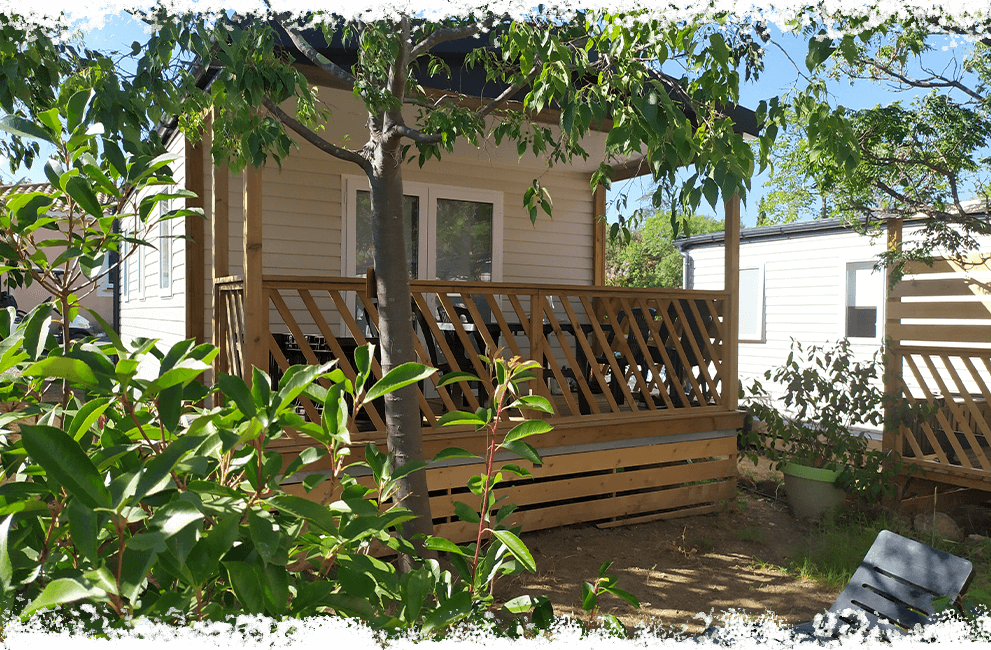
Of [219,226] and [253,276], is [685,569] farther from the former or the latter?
[219,226]

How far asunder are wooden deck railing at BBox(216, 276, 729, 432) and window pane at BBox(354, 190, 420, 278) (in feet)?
1.20

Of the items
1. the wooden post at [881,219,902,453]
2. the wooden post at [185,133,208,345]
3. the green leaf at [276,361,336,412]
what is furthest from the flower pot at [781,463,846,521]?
the green leaf at [276,361,336,412]

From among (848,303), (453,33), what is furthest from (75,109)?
(848,303)

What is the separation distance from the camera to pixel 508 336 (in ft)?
15.4

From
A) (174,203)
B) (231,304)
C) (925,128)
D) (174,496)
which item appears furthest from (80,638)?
(174,203)

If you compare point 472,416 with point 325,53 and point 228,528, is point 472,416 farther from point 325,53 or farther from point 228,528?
point 325,53

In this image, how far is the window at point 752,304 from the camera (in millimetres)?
11289

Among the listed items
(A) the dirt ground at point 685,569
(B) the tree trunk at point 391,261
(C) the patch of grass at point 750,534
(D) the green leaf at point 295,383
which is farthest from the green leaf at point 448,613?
(C) the patch of grass at point 750,534

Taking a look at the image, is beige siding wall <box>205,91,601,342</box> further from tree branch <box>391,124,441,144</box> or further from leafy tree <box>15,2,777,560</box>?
tree branch <box>391,124,441,144</box>

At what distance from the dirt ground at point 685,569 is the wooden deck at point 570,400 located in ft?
0.77

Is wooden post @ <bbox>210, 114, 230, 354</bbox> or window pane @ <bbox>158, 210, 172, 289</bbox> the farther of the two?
window pane @ <bbox>158, 210, 172, 289</bbox>

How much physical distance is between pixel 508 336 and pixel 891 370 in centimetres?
341

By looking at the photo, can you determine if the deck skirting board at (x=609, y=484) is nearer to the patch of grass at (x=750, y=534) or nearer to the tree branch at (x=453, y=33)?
the patch of grass at (x=750, y=534)

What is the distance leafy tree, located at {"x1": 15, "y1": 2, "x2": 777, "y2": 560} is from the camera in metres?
2.25
